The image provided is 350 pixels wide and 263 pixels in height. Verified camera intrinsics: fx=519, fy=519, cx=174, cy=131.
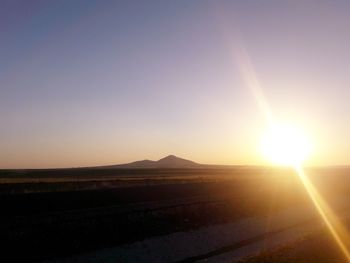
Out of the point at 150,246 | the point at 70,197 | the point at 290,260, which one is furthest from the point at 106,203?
the point at 290,260

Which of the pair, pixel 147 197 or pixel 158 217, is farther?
pixel 147 197

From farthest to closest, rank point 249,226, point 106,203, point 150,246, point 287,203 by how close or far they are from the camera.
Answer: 1. point 287,203
2. point 106,203
3. point 249,226
4. point 150,246

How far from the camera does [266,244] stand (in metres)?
29.2

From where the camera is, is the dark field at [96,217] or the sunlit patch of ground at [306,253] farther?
the dark field at [96,217]

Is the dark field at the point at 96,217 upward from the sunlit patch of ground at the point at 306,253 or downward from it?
upward

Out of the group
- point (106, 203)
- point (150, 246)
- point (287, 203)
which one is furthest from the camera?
point (287, 203)

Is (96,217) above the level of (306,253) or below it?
above

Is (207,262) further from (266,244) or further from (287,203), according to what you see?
(287,203)

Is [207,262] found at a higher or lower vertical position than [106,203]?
lower

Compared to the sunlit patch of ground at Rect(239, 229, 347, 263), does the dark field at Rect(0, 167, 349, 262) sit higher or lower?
higher

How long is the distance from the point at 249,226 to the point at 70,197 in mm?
14136

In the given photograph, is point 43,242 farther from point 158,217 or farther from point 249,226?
point 249,226

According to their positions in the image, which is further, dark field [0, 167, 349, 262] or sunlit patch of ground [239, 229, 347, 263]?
dark field [0, 167, 349, 262]

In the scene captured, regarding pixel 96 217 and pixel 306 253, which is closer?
pixel 306 253
